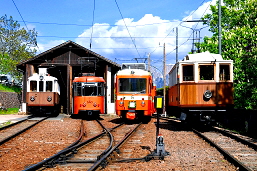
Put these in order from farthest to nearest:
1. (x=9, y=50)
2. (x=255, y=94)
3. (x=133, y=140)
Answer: (x=9, y=50)
(x=255, y=94)
(x=133, y=140)

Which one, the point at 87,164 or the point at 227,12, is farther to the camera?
the point at 227,12

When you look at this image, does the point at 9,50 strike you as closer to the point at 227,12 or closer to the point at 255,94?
the point at 227,12

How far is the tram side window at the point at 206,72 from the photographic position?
46.0 feet

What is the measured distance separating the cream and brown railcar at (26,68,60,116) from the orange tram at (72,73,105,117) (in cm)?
306

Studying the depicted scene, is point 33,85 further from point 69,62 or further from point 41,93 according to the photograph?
point 69,62

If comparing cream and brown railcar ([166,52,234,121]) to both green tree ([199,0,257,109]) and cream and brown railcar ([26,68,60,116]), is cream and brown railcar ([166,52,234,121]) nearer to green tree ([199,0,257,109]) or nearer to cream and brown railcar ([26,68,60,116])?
A: green tree ([199,0,257,109])

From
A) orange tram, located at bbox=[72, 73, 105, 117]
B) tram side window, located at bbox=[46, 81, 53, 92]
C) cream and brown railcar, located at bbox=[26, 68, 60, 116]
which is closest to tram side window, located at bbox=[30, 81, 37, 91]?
cream and brown railcar, located at bbox=[26, 68, 60, 116]

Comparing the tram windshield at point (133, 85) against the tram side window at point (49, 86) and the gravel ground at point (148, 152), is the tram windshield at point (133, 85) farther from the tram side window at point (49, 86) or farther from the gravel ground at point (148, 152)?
the tram side window at point (49, 86)

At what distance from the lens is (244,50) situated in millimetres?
23141

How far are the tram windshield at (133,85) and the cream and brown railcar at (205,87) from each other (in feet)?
12.8

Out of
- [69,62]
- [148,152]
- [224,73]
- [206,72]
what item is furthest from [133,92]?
[69,62]

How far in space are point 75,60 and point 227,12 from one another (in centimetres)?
1413

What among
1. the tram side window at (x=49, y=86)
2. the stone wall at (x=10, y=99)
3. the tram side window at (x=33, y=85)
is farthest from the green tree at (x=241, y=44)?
the stone wall at (x=10, y=99)

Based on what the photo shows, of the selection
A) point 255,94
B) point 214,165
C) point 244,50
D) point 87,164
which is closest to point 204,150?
point 214,165
